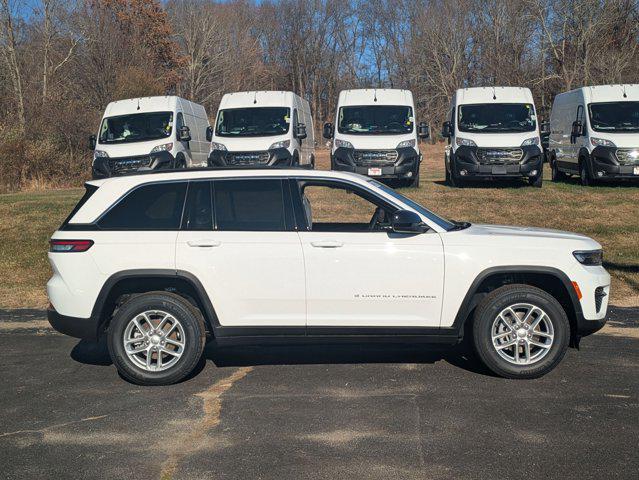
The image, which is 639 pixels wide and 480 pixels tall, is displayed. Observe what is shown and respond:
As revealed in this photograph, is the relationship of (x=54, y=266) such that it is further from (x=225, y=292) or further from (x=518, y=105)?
(x=518, y=105)

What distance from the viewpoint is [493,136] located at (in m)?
18.3

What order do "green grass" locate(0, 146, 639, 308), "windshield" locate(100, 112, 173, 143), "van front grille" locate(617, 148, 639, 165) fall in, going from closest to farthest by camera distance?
"green grass" locate(0, 146, 639, 308)
"van front grille" locate(617, 148, 639, 165)
"windshield" locate(100, 112, 173, 143)

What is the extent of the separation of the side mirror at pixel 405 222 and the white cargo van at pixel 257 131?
524 inches

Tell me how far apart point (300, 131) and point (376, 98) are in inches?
90.7

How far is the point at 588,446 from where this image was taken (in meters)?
4.50

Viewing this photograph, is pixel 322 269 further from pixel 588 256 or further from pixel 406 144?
pixel 406 144

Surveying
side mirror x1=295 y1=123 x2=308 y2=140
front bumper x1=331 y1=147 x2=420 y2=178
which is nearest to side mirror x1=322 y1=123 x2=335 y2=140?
side mirror x1=295 y1=123 x2=308 y2=140

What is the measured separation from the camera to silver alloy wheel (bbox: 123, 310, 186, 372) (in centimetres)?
585

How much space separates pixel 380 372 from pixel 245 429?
5.28 feet

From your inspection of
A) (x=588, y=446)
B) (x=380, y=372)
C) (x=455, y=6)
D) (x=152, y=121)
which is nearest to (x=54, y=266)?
(x=380, y=372)

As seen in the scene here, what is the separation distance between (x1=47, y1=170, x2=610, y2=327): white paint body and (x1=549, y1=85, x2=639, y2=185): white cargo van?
13.1m

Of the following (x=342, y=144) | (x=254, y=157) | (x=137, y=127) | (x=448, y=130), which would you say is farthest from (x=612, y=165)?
(x=137, y=127)

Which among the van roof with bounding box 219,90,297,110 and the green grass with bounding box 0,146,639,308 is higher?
the van roof with bounding box 219,90,297,110

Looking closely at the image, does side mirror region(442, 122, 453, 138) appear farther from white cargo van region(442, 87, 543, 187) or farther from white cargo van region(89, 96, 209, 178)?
white cargo van region(89, 96, 209, 178)
